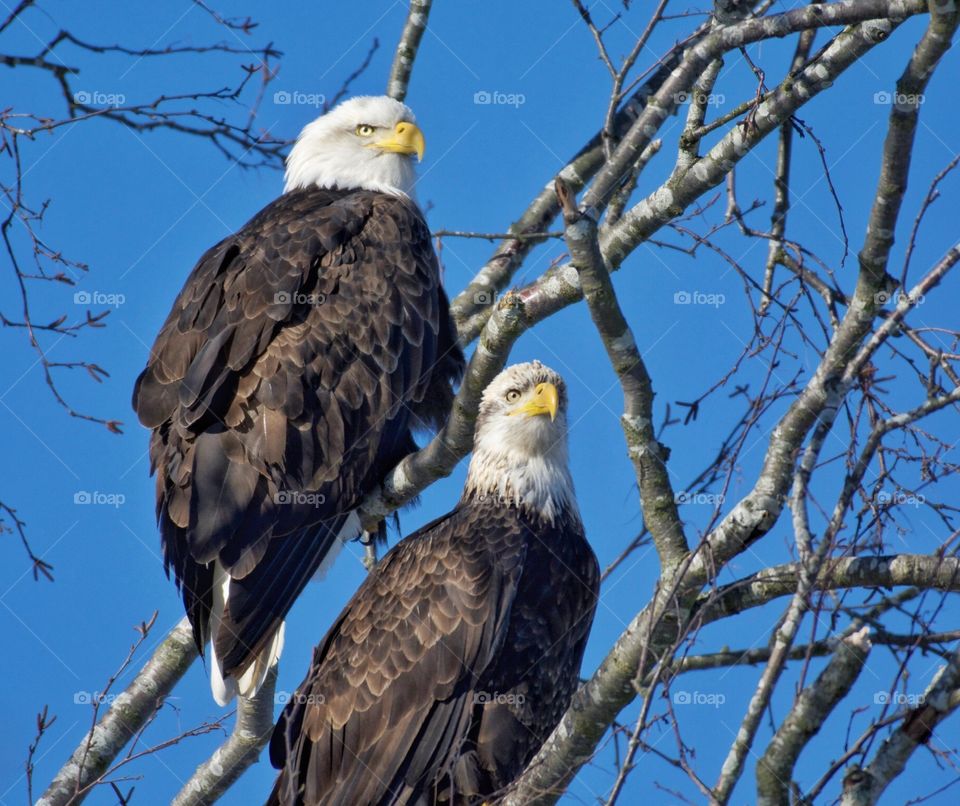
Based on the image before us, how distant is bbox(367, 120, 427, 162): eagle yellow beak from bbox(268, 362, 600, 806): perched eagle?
2229 mm

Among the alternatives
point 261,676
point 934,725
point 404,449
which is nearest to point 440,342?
point 404,449

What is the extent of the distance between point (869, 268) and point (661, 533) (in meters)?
1.04

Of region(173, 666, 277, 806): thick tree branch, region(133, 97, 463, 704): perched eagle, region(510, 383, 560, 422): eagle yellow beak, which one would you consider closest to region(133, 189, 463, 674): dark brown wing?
region(133, 97, 463, 704): perched eagle

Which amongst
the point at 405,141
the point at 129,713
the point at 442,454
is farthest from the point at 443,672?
the point at 405,141

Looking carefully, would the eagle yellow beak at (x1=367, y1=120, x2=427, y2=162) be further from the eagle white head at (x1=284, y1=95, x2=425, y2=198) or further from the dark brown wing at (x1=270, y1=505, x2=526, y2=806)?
the dark brown wing at (x1=270, y1=505, x2=526, y2=806)

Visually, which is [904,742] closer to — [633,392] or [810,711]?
[810,711]

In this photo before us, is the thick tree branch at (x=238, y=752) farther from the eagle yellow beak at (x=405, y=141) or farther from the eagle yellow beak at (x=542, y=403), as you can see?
the eagle yellow beak at (x=405, y=141)

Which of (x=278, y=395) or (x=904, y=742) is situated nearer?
(x=904, y=742)

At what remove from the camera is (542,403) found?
17.8 ft

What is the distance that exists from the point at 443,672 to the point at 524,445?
3.74 ft

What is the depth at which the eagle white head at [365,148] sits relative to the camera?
6516mm

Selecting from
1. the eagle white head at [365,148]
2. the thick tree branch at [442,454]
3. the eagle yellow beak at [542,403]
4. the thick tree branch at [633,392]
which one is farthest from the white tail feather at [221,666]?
the eagle white head at [365,148]

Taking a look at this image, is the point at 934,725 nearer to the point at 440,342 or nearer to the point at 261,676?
the point at 261,676

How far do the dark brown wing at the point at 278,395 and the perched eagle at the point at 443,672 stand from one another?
47 centimetres
